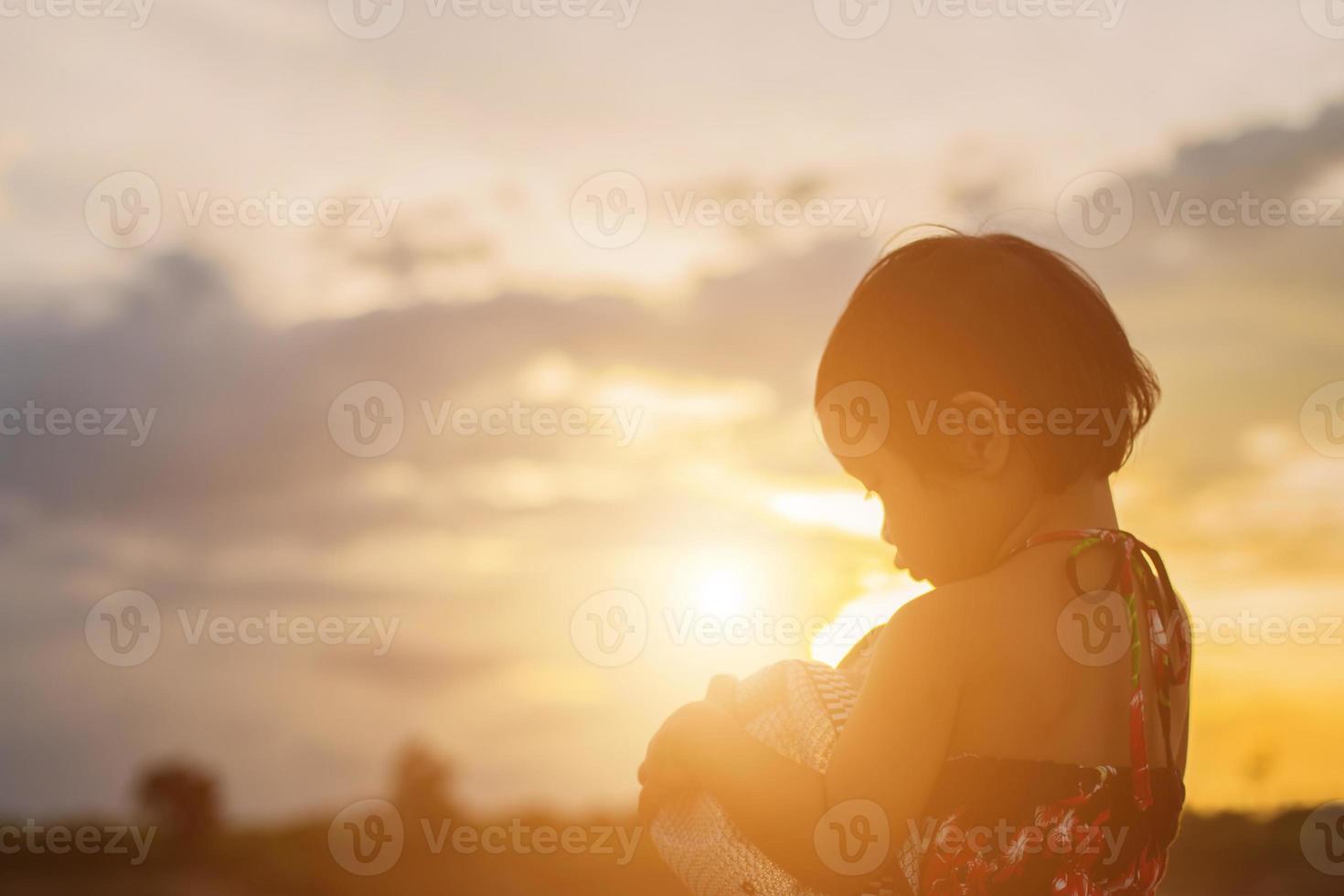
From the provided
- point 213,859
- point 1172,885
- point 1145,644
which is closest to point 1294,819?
point 1172,885

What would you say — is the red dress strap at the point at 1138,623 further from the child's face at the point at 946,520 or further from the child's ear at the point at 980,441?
the child's ear at the point at 980,441

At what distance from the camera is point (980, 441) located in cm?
267

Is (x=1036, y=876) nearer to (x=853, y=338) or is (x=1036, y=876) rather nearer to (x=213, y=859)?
(x=853, y=338)

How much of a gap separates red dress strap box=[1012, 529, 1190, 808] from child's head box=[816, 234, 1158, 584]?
0.55 feet

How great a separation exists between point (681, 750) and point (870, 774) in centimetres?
51

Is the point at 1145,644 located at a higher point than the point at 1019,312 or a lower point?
lower

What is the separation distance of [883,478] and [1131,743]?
2.93 ft

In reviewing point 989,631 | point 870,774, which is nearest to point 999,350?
point 989,631

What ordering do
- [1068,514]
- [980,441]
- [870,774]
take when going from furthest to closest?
[1068,514], [980,441], [870,774]

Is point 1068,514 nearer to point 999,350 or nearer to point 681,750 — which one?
point 999,350

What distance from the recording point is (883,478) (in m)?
2.78

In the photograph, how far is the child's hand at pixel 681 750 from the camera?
2713 millimetres

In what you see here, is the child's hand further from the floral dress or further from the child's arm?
the floral dress

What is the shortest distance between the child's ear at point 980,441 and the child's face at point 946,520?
0.04 metres
